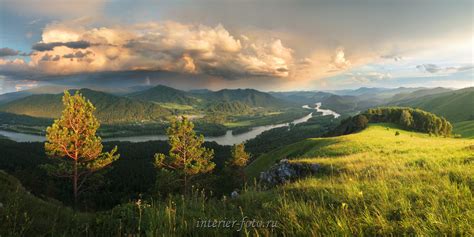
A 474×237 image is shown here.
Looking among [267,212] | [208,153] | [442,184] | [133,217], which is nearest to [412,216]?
[442,184]

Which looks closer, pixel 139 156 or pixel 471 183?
pixel 471 183

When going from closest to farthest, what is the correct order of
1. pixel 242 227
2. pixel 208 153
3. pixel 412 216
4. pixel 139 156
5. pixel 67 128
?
1. pixel 412 216
2. pixel 242 227
3. pixel 67 128
4. pixel 208 153
5. pixel 139 156

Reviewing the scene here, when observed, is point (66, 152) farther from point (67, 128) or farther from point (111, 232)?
point (111, 232)

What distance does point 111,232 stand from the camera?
6168 mm

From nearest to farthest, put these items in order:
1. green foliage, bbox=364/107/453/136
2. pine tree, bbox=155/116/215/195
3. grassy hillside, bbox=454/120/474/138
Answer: pine tree, bbox=155/116/215/195
grassy hillside, bbox=454/120/474/138
green foliage, bbox=364/107/453/136

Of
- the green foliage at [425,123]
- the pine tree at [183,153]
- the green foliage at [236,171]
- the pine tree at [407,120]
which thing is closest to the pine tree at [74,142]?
→ the pine tree at [183,153]

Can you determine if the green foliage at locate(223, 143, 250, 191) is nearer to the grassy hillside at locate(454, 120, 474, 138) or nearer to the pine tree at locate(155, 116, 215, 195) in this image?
the pine tree at locate(155, 116, 215, 195)

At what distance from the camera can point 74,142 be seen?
3744cm

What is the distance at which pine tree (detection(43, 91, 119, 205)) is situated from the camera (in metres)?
34.8

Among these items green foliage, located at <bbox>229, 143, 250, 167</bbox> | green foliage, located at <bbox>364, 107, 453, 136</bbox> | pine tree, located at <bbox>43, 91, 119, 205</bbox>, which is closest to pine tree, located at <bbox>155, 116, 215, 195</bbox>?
pine tree, located at <bbox>43, 91, 119, 205</bbox>

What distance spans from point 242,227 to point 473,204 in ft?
16.2

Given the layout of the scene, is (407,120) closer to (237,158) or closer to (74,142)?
(237,158)

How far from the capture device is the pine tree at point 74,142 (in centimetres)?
3478

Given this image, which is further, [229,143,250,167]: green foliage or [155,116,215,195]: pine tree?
[229,143,250,167]: green foliage
